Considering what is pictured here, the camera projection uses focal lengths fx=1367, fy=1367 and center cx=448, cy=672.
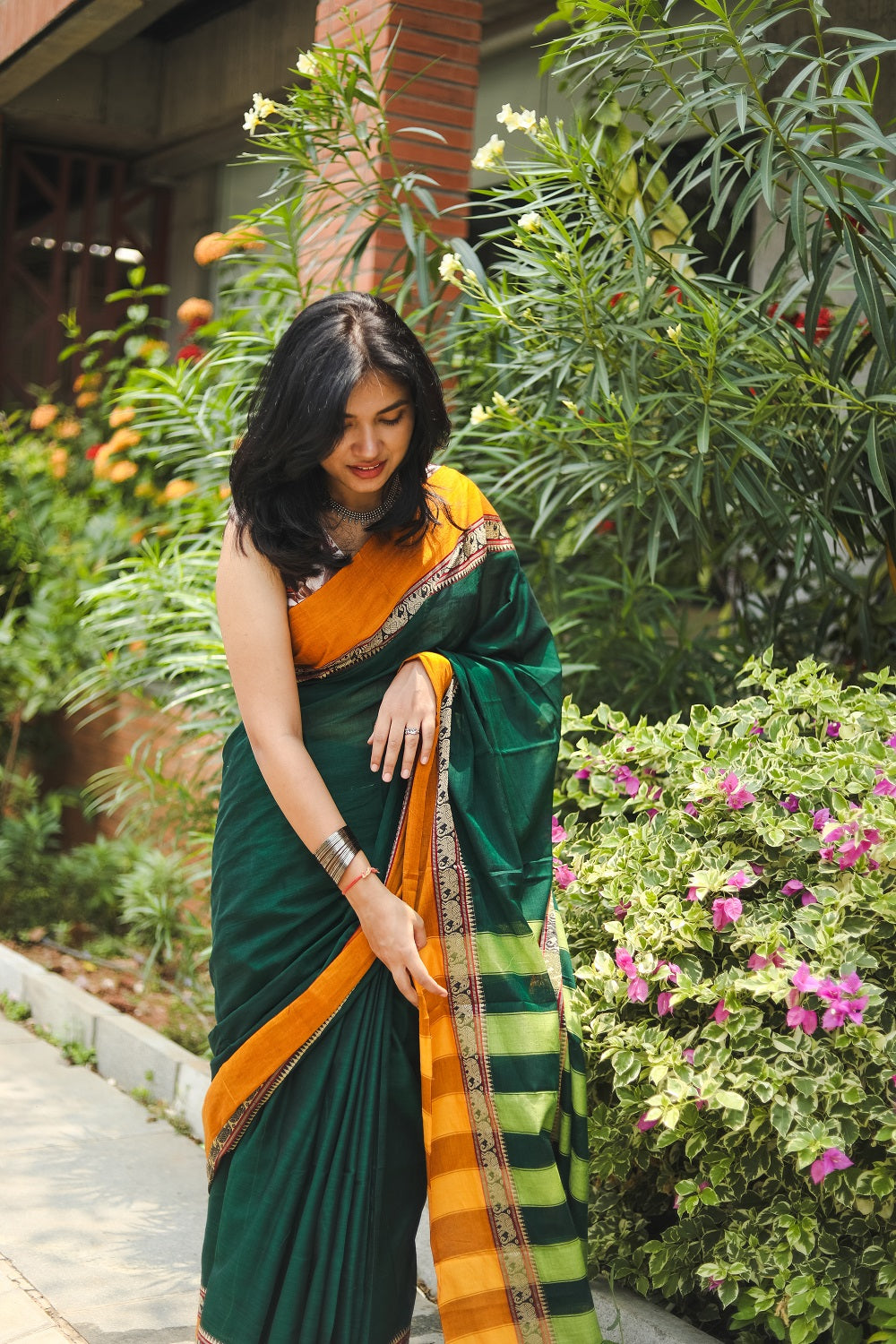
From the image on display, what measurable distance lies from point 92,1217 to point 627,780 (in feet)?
5.20

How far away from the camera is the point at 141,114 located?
752 cm

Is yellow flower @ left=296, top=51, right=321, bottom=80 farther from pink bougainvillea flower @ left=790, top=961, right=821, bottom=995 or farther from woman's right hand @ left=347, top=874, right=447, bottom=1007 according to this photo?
pink bougainvillea flower @ left=790, top=961, right=821, bottom=995

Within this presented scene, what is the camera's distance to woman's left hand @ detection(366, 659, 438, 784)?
6.46 ft

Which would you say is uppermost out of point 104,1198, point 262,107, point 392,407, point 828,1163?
point 262,107

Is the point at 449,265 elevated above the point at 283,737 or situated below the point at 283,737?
above

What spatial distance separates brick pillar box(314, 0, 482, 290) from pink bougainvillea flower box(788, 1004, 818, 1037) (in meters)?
2.62

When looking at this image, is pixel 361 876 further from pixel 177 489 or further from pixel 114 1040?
pixel 177 489

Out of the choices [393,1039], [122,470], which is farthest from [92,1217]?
[122,470]

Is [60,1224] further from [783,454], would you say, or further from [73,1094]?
[783,454]

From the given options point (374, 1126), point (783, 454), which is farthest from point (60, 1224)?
point (783, 454)

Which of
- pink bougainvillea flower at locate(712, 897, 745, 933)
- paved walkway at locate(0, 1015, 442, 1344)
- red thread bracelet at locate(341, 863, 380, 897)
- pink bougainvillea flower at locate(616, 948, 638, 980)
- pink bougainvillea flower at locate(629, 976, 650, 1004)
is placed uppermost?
red thread bracelet at locate(341, 863, 380, 897)

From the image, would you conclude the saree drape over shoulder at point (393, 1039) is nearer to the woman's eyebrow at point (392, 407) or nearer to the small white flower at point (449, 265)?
the woman's eyebrow at point (392, 407)

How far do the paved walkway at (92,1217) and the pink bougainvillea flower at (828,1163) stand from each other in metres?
1.00

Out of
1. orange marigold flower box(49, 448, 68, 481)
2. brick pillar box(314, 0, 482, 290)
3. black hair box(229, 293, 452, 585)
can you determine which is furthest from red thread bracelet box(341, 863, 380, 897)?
orange marigold flower box(49, 448, 68, 481)
